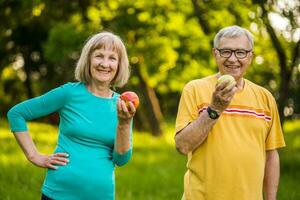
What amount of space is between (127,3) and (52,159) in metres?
8.97

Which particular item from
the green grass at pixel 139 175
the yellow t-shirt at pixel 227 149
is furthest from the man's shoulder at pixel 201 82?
the green grass at pixel 139 175

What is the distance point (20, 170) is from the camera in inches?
301

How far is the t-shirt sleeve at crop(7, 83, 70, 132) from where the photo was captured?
3236mm

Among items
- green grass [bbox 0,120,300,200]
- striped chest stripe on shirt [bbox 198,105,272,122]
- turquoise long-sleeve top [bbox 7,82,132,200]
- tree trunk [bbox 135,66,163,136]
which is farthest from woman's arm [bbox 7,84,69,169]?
Result: tree trunk [bbox 135,66,163,136]

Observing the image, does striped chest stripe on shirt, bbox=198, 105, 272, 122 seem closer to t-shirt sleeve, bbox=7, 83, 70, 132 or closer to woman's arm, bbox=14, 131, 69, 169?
t-shirt sleeve, bbox=7, 83, 70, 132

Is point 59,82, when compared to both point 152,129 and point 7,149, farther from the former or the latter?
point 7,149

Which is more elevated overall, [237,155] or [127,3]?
[127,3]

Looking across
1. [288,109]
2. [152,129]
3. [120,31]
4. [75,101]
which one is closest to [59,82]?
[152,129]

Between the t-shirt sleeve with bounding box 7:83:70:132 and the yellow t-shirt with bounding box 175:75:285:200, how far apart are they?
0.71m

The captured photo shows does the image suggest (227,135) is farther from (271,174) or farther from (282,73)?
(282,73)

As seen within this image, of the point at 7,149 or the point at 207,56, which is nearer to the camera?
the point at 7,149

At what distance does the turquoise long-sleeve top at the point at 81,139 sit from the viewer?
10.3ft

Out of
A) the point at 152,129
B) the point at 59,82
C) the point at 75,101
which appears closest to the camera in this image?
the point at 75,101

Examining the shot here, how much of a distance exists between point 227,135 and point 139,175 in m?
5.46
